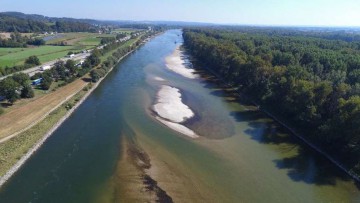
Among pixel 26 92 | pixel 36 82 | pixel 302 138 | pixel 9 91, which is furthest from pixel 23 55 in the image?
pixel 302 138

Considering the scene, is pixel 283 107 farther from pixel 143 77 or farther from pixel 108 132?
pixel 143 77

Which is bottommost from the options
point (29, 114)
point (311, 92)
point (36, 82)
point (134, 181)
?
point (134, 181)

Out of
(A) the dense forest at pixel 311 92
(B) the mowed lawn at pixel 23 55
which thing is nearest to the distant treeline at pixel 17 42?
(B) the mowed lawn at pixel 23 55

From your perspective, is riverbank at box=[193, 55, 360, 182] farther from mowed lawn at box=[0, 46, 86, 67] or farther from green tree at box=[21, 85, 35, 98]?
mowed lawn at box=[0, 46, 86, 67]

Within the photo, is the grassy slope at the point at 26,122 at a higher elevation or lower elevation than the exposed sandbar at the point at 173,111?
higher

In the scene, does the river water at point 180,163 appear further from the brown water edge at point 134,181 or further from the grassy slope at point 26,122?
the grassy slope at point 26,122

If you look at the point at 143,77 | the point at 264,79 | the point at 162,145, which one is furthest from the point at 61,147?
the point at 143,77

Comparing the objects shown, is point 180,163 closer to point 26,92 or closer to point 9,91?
point 9,91

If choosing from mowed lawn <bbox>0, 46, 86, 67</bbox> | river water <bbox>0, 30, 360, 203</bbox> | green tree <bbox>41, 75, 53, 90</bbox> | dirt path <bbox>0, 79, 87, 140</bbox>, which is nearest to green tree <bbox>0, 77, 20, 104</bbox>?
dirt path <bbox>0, 79, 87, 140</bbox>

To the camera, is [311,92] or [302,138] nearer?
[302,138]
